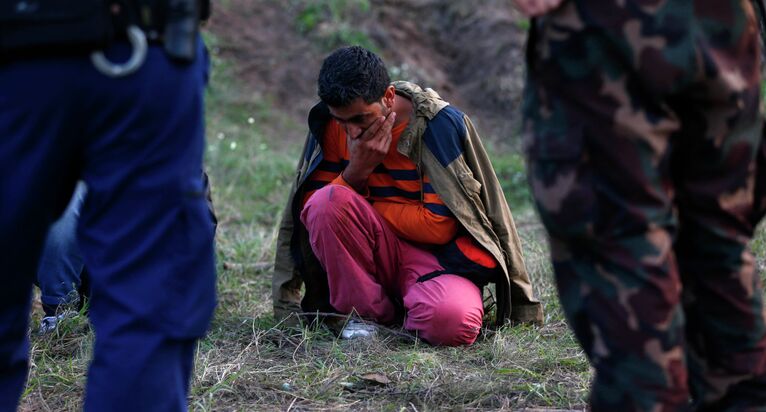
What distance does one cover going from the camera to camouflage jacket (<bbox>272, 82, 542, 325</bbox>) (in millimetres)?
3295

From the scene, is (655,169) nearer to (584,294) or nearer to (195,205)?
(584,294)

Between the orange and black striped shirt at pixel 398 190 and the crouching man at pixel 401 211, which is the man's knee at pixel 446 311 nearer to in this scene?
the crouching man at pixel 401 211

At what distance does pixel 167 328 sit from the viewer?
1.72 m

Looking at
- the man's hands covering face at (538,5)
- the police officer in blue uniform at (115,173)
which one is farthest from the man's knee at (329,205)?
the man's hands covering face at (538,5)

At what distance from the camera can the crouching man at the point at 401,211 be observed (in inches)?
128

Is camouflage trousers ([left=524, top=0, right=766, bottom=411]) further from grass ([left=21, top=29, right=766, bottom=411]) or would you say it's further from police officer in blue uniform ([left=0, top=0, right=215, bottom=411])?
grass ([left=21, top=29, right=766, bottom=411])

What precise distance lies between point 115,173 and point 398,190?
185cm

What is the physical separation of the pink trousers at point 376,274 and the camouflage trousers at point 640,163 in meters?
1.45

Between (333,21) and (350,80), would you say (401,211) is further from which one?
(333,21)

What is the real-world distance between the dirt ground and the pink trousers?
3.84 m

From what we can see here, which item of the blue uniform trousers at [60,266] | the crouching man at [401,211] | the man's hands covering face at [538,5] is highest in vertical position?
the man's hands covering face at [538,5]

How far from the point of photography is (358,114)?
10.5 feet

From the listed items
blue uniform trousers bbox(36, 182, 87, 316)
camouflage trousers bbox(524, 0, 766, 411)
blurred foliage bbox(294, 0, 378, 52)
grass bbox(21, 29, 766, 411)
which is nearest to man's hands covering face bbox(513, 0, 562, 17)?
camouflage trousers bbox(524, 0, 766, 411)

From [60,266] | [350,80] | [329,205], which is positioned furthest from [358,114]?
[60,266]
